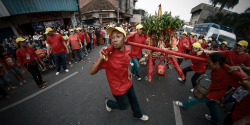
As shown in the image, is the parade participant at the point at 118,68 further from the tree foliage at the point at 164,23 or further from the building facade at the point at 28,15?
the building facade at the point at 28,15

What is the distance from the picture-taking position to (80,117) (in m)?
2.67

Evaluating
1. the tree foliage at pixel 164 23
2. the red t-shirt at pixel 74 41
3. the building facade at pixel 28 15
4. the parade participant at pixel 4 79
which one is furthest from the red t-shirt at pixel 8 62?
the building facade at pixel 28 15

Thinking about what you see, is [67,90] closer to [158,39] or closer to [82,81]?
[82,81]

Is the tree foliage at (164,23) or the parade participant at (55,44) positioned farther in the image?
the parade participant at (55,44)

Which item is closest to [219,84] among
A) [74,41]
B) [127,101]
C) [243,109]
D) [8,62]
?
[243,109]

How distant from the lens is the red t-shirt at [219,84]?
194 centimetres

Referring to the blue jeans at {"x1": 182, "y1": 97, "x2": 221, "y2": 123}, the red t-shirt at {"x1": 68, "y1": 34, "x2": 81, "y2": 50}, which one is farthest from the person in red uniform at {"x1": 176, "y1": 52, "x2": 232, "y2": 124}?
the red t-shirt at {"x1": 68, "y1": 34, "x2": 81, "y2": 50}

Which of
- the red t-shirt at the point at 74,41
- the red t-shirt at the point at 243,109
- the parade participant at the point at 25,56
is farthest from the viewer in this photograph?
the red t-shirt at the point at 74,41

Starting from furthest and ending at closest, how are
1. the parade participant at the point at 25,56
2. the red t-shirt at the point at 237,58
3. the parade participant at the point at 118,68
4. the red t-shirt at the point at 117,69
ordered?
1. the parade participant at the point at 25,56
2. the red t-shirt at the point at 237,58
3. the red t-shirt at the point at 117,69
4. the parade participant at the point at 118,68

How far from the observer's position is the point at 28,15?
976cm

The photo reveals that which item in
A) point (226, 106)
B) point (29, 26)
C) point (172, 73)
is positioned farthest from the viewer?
point (29, 26)

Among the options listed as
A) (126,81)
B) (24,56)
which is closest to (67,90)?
(24,56)

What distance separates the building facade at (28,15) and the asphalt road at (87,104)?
7.59m

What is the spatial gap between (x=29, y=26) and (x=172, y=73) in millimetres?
14876
